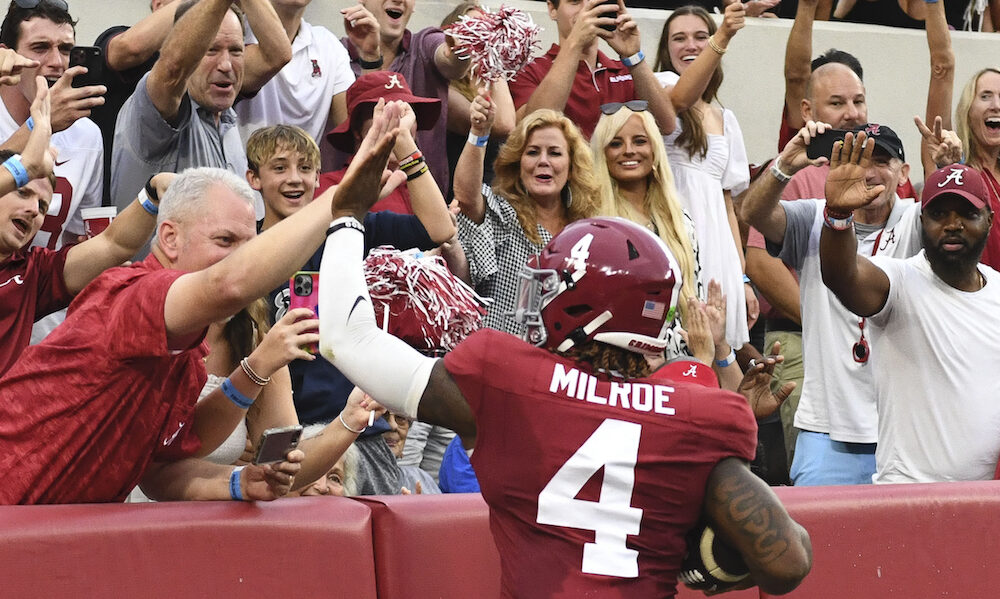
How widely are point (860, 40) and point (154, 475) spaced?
8124 mm

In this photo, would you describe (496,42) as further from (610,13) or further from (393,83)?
(610,13)

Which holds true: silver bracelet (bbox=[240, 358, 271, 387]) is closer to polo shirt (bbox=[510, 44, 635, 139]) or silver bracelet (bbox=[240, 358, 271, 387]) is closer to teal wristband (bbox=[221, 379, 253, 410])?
teal wristband (bbox=[221, 379, 253, 410])

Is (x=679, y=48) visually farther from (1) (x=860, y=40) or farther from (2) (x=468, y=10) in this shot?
(1) (x=860, y=40)

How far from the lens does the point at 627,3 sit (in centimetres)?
1001

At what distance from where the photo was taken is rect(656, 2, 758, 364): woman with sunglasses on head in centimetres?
668

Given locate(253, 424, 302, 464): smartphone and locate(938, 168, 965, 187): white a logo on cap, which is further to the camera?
locate(938, 168, 965, 187): white a logo on cap

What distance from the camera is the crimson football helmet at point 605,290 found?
296 cm

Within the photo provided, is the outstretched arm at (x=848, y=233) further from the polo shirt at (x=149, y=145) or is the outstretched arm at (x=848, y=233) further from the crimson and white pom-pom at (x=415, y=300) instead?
the polo shirt at (x=149, y=145)

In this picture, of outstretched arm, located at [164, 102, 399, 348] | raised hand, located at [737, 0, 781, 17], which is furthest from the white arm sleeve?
raised hand, located at [737, 0, 781, 17]

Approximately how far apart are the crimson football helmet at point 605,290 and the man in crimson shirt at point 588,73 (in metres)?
3.57

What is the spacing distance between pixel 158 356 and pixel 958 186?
137 inches

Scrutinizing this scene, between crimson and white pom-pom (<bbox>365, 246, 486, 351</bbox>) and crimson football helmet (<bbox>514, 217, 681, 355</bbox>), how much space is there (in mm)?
1687

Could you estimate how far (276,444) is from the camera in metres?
3.46

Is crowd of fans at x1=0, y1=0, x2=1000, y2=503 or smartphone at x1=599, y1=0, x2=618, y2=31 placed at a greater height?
smartphone at x1=599, y1=0, x2=618, y2=31
